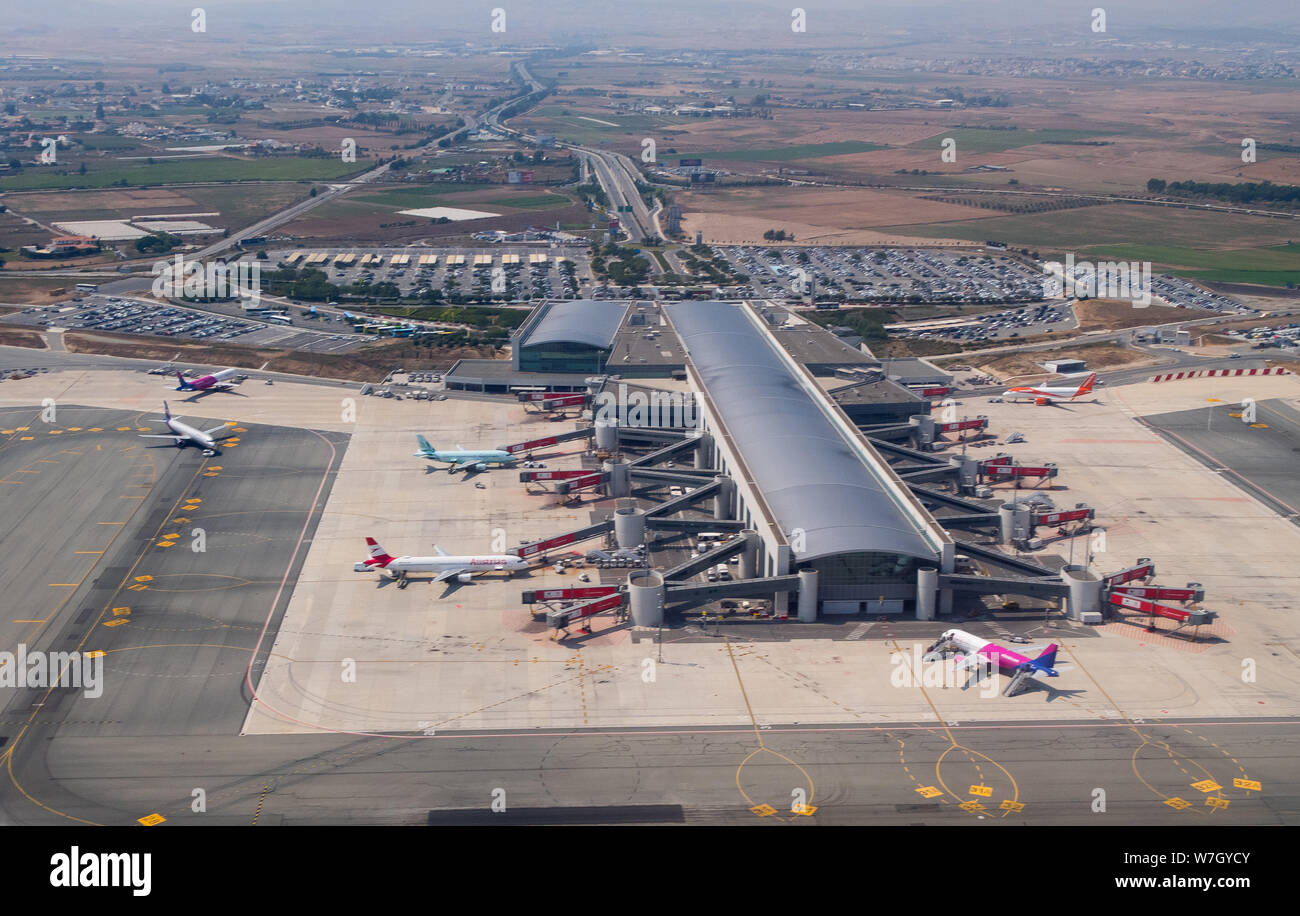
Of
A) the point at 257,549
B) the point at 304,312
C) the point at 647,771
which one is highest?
the point at 304,312

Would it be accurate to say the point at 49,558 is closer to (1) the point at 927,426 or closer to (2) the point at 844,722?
(2) the point at 844,722

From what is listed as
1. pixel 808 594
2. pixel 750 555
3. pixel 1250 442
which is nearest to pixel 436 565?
pixel 750 555

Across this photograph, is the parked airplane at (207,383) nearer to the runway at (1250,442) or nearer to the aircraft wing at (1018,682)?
the aircraft wing at (1018,682)

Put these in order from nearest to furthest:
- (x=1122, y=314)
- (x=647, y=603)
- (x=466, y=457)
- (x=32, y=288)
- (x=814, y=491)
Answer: (x=647, y=603) < (x=814, y=491) < (x=466, y=457) < (x=1122, y=314) < (x=32, y=288)

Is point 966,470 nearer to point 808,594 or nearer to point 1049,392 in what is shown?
point 808,594

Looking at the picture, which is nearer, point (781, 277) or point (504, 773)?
Result: point (504, 773)

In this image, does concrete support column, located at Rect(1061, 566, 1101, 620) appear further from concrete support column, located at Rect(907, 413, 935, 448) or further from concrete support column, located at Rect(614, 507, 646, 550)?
concrete support column, located at Rect(907, 413, 935, 448)

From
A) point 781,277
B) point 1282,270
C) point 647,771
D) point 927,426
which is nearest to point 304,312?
point 781,277

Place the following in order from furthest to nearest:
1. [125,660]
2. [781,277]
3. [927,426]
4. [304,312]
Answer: [781,277], [304,312], [927,426], [125,660]

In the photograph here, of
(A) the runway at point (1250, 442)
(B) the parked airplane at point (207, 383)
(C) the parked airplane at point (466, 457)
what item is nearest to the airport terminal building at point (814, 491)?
(C) the parked airplane at point (466, 457)
